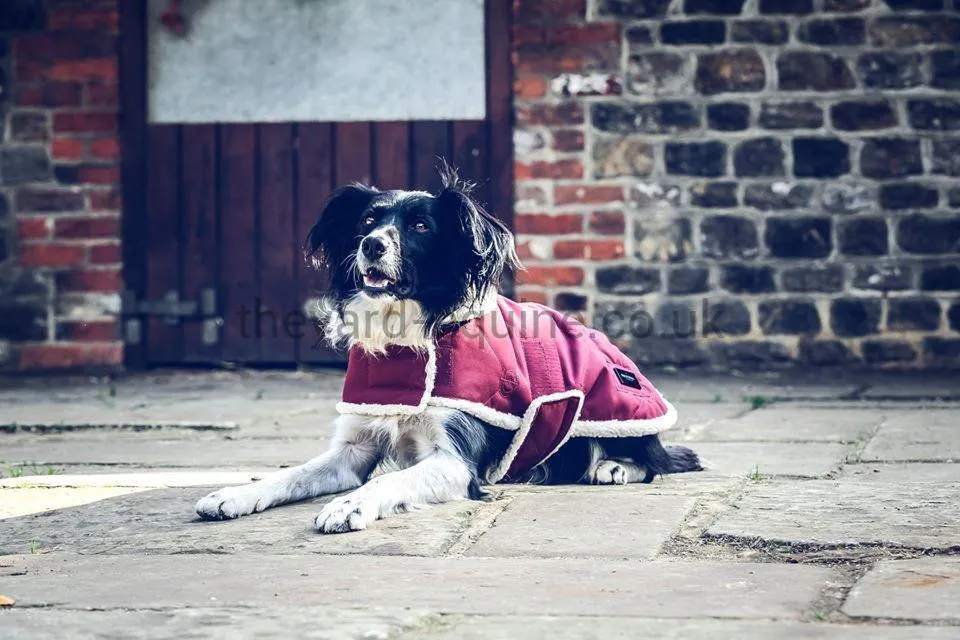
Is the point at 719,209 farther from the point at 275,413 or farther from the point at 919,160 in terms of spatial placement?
the point at 275,413

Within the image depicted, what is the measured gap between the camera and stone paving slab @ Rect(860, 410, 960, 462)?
13.7 ft

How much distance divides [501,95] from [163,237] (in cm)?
189

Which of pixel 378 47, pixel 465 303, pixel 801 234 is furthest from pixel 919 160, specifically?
pixel 465 303

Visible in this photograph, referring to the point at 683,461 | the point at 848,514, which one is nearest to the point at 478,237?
the point at 683,461

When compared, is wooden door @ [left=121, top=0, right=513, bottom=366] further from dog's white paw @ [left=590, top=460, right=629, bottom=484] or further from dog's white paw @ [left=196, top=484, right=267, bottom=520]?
dog's white paw @ [left=196, top=484, right=267, bottom=520]

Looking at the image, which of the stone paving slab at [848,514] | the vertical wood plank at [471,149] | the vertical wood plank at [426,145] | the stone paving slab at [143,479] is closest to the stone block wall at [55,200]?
the vertical wood plank at [426,145]

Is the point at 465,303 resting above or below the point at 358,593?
above

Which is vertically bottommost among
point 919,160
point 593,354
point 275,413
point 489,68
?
point 275,413

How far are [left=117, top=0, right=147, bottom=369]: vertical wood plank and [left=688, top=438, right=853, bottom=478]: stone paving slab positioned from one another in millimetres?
3854

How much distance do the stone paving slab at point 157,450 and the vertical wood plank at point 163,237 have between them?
7.87 ft

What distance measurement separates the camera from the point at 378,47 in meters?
7.37

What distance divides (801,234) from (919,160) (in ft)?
2.20

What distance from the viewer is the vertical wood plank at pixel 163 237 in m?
7.53

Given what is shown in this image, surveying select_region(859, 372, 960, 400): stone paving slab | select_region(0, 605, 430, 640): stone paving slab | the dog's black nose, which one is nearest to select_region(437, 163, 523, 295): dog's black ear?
the dog's black nose
